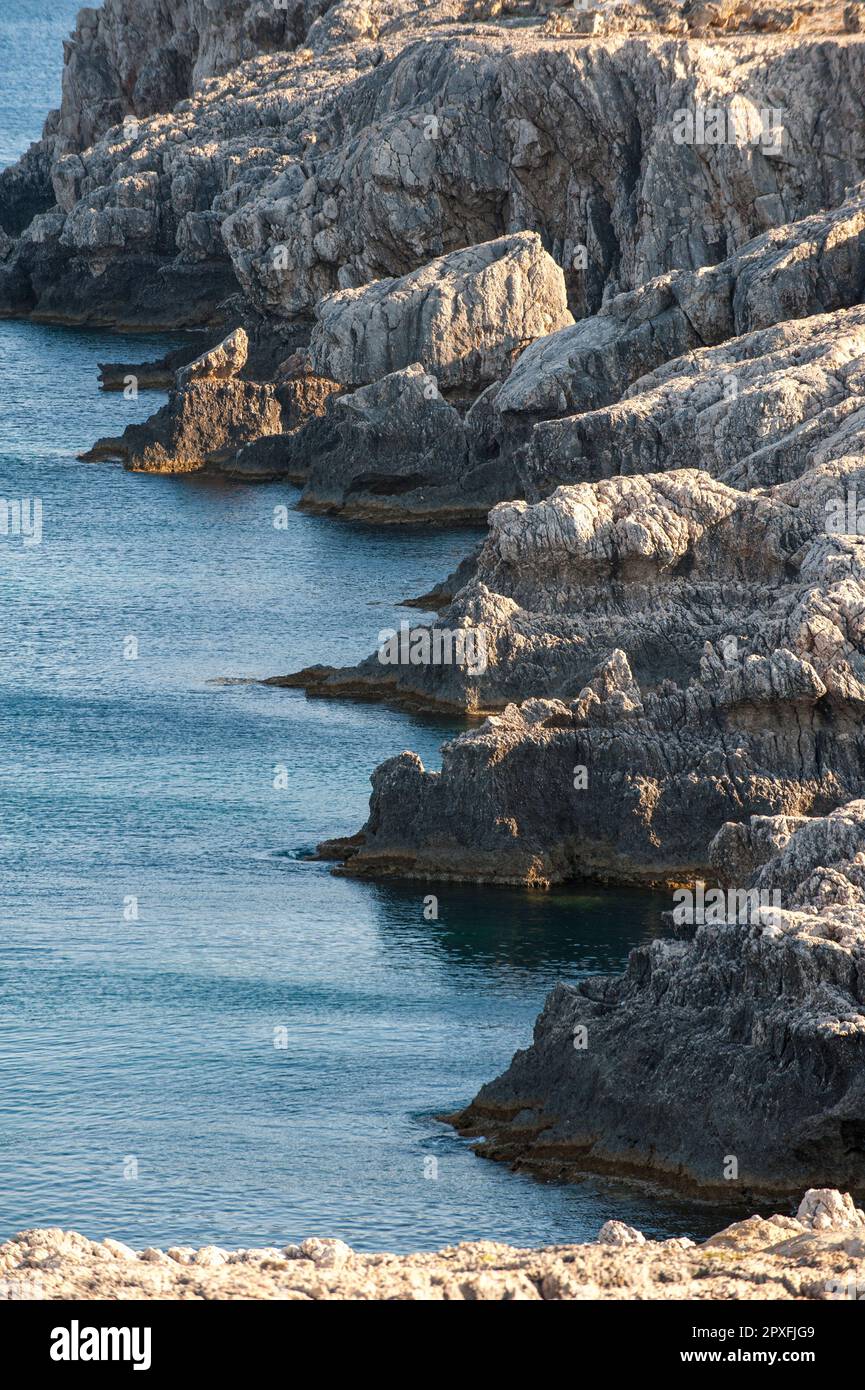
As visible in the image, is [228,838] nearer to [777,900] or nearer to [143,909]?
[143,909]

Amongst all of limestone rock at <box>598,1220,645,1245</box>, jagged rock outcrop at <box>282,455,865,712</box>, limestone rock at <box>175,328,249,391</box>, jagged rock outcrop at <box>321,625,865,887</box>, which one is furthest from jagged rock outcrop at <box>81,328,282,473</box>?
limestone rock at <box>598,1220,645,1245</box>

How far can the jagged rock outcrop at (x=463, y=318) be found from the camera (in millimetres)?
115000

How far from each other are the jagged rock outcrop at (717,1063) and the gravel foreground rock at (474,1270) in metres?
6.14

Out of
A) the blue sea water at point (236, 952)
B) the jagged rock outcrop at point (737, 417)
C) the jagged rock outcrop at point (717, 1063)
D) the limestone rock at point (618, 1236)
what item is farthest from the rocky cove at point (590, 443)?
the blue sea water at point (236, 952)

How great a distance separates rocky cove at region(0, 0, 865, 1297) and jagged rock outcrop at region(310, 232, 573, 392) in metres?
0.19

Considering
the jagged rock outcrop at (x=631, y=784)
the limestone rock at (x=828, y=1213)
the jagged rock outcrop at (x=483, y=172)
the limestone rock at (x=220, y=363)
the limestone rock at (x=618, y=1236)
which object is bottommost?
the limestone rock at (x=618, y=1236)

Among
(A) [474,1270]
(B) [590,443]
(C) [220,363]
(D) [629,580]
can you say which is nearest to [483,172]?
(C) [220,363]

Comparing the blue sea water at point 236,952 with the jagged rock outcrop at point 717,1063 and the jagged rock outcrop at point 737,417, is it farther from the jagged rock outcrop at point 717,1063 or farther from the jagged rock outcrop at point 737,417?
the jagged rock outcrop at point 737,417

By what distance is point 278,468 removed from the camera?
117312 mm

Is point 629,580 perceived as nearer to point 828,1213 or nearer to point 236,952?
point 236,952

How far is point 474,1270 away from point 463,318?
89565 millimetres

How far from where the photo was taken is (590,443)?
295 feet

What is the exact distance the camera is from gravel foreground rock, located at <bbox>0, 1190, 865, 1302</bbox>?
88.3 feet

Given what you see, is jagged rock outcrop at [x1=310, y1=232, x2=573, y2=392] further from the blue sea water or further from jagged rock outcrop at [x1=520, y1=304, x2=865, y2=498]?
the blue sea water
